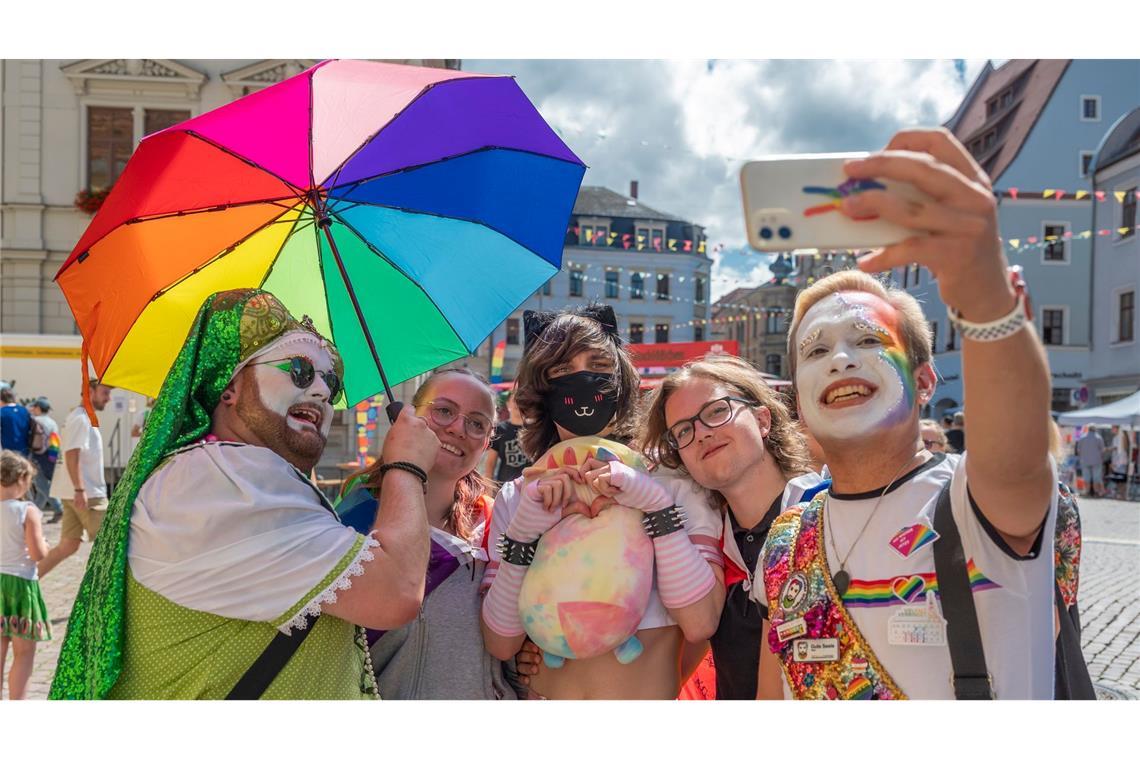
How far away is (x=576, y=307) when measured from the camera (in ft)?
9.96

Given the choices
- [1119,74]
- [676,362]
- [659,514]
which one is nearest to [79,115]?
[676,362]

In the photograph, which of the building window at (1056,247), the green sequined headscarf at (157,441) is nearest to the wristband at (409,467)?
the green sequined headscarf at (157,441)

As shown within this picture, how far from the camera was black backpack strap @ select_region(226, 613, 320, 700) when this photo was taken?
83.4 inches

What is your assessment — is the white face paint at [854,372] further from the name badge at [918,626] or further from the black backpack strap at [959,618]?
the name badge at [918,626]

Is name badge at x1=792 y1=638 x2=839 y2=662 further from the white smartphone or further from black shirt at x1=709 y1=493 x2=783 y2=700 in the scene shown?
the white smartphone

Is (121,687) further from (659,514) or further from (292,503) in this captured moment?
(659,514)

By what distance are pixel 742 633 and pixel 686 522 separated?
1.09ft

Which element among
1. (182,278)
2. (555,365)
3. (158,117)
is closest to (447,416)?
(555,365)

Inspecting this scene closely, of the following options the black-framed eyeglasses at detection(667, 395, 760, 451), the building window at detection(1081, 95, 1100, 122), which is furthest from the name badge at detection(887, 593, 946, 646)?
the building window at detection(1081, 95, 1100, 122)

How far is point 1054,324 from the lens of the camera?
30.0m

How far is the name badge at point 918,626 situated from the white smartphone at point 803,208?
0.75m

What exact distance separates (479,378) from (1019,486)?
182 centimetres

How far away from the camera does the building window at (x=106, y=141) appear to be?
1830 cm

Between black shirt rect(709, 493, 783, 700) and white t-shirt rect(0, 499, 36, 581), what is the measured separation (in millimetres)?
4599
